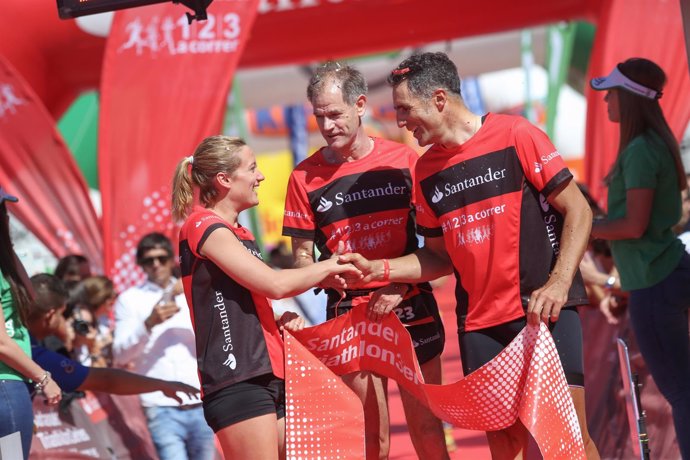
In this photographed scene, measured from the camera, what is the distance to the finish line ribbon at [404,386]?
11.3 feet

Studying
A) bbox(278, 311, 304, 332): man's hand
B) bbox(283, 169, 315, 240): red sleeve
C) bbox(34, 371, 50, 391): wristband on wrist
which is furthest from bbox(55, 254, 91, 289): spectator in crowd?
bbox(278, 311, 304, 332): man's hand

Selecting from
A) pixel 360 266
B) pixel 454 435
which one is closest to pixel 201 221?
pixel 360 266

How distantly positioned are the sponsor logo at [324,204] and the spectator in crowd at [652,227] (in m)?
1.19

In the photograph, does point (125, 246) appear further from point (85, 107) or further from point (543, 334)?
point (85, 107)

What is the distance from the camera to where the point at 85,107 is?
1716 centimetres

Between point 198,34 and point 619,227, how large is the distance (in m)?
4.97

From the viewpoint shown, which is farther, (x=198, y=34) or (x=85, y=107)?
(x=85, y=107)

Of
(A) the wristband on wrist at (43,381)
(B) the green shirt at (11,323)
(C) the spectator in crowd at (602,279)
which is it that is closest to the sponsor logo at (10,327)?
(B) the green shirt at (11,323)

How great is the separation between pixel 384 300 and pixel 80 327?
273 cm

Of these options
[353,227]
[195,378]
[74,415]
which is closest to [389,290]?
[353,227]

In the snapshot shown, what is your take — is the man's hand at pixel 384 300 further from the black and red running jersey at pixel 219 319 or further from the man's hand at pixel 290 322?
the black and red running jersey at pixel 219 319

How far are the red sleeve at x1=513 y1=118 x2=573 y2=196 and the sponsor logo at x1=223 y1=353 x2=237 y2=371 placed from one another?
120cm

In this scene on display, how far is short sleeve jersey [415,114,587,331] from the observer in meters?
3.54

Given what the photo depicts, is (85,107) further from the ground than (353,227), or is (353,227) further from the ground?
(85,107)
